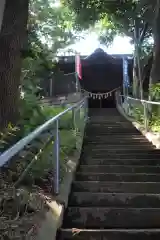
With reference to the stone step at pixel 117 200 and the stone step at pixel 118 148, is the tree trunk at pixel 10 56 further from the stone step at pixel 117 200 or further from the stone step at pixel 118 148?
the stone step at pixel 118 148

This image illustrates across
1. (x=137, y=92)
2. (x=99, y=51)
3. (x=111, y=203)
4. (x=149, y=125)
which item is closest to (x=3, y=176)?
(x=111, y=203)

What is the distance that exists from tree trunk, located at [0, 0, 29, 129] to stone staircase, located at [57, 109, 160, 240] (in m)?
1.14

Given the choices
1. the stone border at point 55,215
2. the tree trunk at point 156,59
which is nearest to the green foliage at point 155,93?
the tree trunk at point 156,59

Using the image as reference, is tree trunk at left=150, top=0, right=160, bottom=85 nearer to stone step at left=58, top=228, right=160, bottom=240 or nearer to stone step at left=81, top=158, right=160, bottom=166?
stone step at left=81, top=158, right=160, bottom=166

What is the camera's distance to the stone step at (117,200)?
11.9 ft

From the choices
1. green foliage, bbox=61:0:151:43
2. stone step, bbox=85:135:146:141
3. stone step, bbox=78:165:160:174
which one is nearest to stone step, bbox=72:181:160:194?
stone step, bbox=78:165:160:174

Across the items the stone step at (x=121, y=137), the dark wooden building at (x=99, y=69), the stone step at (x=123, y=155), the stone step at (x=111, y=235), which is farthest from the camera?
the dark wooden building at (x=99, y=69)

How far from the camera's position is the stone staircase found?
2.80 m

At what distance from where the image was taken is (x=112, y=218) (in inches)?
126

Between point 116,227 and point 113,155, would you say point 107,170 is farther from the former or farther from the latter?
point 116,227

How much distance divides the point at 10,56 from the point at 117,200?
191 centimetres

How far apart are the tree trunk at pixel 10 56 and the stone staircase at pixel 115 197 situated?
1.14m

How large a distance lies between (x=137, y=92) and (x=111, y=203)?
37.3 feet

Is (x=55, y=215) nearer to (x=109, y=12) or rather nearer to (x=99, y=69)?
(x=109, y=12)
